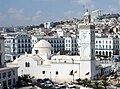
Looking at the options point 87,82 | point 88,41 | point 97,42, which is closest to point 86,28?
point 88,41

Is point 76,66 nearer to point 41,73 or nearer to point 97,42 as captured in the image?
point 41,73

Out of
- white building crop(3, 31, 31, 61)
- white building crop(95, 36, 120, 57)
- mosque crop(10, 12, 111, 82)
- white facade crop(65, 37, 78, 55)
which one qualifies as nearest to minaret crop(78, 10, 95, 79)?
mosque crop(10, 12, 111, 82)

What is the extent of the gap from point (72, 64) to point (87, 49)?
2.36m

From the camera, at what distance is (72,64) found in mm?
41344

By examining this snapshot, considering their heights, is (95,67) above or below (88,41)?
below

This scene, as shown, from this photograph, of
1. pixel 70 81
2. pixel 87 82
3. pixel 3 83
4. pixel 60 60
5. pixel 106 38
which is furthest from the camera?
pixel 106 38

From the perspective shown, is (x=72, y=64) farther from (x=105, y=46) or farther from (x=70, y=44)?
(x=70, y=44)

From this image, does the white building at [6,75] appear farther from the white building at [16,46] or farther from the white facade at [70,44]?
the white facade at [70,44]

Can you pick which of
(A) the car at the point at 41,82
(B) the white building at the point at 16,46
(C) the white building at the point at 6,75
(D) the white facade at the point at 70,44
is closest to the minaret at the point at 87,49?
(A) the car at the point at 41,82

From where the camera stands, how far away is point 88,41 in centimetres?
4150

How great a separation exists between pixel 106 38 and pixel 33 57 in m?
33.3

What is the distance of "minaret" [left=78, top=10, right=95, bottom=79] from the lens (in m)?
40.9

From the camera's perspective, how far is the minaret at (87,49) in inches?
1612

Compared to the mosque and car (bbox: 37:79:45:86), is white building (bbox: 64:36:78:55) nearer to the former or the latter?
the mosque
